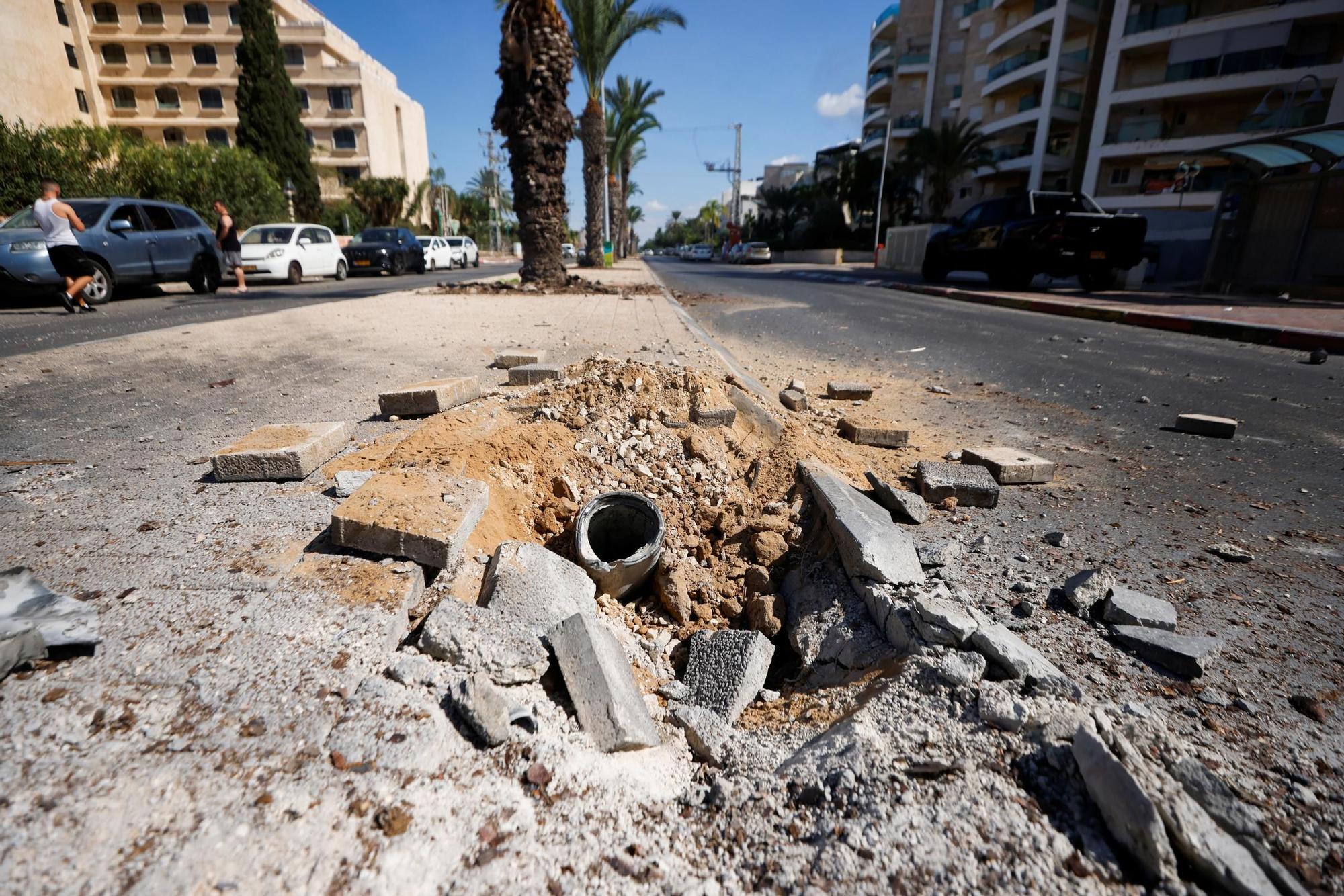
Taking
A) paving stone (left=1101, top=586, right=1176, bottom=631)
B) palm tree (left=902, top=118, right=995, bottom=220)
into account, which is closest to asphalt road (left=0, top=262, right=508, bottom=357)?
paving stone (left=1101, top=586, right=1176, bottom=631)

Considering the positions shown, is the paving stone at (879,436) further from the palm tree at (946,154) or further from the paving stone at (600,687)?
the palm tree at (946,154)

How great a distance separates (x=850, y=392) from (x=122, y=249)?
41.0ft

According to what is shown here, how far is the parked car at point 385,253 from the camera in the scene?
20.0m

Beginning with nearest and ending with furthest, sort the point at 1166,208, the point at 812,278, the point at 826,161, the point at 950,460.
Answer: the point at 950,460 → the point at 812,278 → the point at 1166,208 → the point at 826,161

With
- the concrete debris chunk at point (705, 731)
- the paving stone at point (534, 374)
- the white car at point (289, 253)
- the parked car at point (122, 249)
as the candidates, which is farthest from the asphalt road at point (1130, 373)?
the white car at point (289, 253)

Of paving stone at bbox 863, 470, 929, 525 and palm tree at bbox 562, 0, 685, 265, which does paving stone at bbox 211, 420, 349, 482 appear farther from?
palm tree at bbox 562, 0, 685, 265

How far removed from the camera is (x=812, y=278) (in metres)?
22.9

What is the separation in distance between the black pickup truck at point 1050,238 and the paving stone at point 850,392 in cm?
1049

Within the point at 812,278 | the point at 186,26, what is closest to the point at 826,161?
the point at 812,278

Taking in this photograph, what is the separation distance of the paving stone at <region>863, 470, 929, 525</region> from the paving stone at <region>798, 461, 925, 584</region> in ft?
0.50

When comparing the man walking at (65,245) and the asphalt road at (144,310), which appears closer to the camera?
the asphalt road at (144,310)

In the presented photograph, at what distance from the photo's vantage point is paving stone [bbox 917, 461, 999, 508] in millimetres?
3121

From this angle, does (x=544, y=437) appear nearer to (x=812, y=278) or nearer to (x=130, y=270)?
(x=130, y=270)

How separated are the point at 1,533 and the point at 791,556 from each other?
3.07 meters
